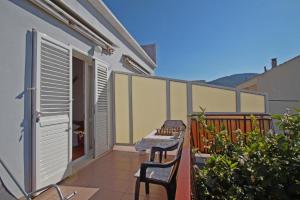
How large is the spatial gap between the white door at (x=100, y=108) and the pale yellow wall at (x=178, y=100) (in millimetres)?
1827

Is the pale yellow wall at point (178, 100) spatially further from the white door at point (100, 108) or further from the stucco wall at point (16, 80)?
the stucco wall at point (16, 80)

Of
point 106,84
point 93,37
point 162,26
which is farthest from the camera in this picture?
point 162,26

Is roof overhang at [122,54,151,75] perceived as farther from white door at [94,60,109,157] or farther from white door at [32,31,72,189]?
white door at [32,31,72,189]

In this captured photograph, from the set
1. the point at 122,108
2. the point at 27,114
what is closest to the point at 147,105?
the point at 122,108

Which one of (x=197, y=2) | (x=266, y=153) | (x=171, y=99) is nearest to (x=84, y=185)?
(x=266, y=153)

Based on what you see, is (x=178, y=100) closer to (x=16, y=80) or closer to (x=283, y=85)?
(x=16, y=80)

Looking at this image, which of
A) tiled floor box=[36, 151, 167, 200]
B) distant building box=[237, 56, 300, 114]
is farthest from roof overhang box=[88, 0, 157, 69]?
distant building box=[237, 56, 300, 114]

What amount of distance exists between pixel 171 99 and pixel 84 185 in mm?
3339

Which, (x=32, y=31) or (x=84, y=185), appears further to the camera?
(x=84, y=185)

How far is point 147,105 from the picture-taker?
6.12 m

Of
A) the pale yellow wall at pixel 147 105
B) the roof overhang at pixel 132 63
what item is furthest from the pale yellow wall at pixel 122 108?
the roof overhang at pixel 132 63

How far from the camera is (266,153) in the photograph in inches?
56.6

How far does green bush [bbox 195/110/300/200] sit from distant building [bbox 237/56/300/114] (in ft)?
31.3

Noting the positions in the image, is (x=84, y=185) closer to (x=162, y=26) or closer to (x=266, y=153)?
(x=266, y=153)
